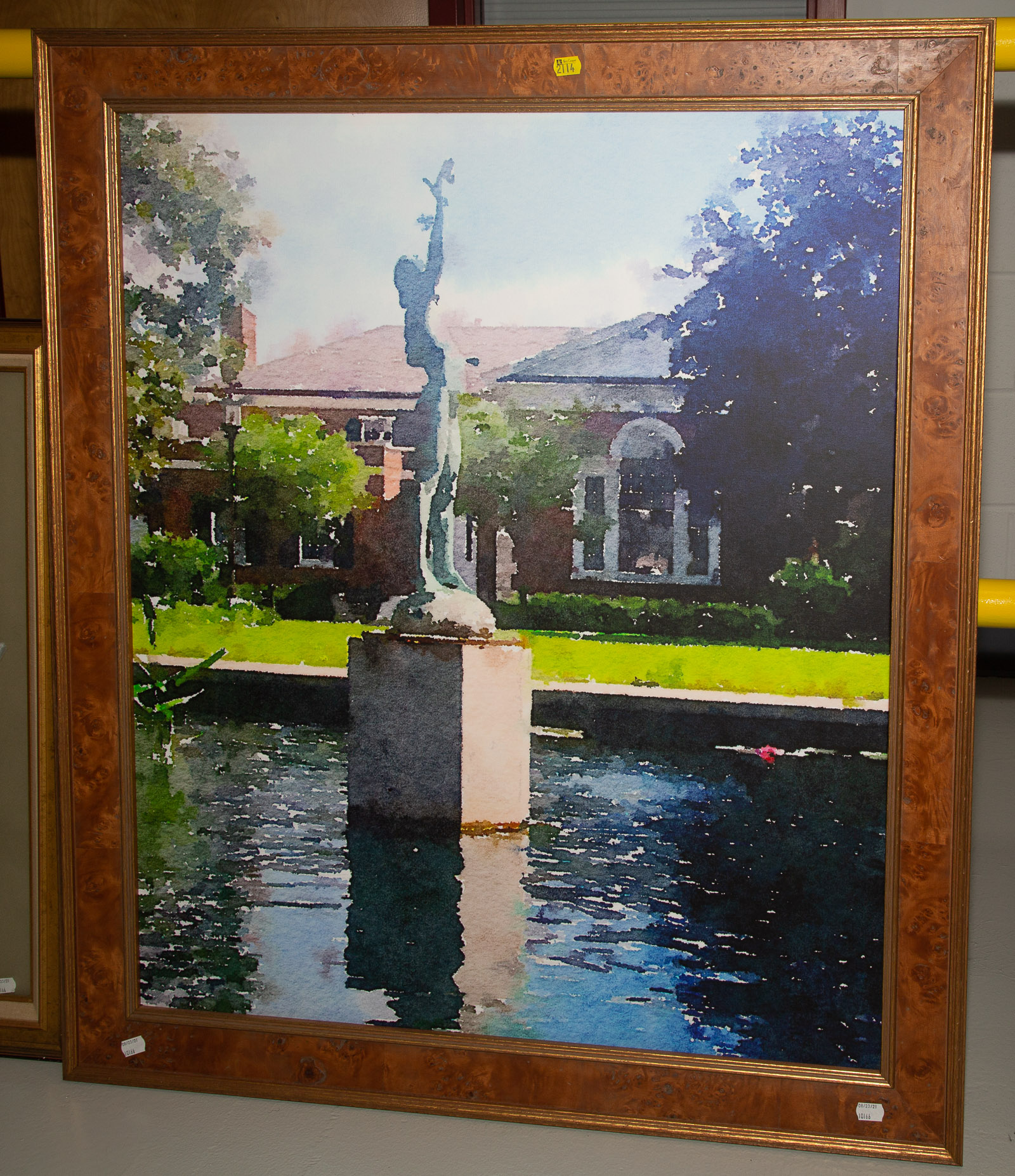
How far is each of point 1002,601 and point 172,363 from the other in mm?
1246

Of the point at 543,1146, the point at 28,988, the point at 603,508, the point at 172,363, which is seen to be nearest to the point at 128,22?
the point at 172,363

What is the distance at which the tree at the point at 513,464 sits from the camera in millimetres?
1408

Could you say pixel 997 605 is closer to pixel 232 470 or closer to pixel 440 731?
pixel 440 731

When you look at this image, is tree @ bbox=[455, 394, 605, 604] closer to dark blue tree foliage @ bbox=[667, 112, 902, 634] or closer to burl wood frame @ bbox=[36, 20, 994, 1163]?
dark blue tree foliage @ bbox=[667, 112, 902, 634]

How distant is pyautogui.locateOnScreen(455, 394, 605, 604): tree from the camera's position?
1.41m

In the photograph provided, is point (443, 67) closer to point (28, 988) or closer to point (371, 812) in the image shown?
point (371, 812)

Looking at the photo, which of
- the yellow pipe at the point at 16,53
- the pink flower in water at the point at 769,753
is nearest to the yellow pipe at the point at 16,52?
the yellow pipe at the point at 16,53

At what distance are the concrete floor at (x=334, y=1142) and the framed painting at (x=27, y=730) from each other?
0.34ft

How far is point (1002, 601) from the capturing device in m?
1.41

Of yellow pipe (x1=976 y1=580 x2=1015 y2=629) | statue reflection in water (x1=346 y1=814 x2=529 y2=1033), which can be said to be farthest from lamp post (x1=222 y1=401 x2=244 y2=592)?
yellow pipe (x1=976 y1=580 x2=1015 y2=629)

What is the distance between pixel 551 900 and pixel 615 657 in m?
0.37

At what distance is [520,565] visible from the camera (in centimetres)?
144

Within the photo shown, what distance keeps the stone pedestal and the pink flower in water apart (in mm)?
330

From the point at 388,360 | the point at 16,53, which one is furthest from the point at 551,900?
the point at 16,53
